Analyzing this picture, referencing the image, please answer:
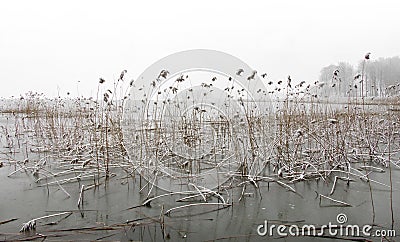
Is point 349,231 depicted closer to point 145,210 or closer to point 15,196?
point 145,210

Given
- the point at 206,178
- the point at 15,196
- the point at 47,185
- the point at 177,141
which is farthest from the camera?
the point at 177,141

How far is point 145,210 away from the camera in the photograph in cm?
215

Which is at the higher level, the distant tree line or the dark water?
the distant tree line

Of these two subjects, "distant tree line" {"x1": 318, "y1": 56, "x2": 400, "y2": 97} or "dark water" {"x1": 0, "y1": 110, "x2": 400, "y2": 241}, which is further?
"distant tree line" {"x1": 318, "y1": 56, "x2": 400, "y2": 97}

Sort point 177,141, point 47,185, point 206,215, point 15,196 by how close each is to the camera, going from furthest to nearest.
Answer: point 177,141, point 47,185, point 15,196, point 206,215

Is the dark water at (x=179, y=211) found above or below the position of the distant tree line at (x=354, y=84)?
below

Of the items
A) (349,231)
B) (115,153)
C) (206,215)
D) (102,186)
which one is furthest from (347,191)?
(115,153)

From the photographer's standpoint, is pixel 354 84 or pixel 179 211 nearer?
pixel 179 211

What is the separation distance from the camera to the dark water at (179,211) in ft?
5.80

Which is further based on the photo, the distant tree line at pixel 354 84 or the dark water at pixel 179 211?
the distant tree line at pixel 354 84

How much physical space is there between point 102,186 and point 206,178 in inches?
43.1

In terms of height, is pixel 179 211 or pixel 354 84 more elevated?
pixel 354 84

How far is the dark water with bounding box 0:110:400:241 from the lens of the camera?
5.80ft

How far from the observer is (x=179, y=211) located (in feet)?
6.97
